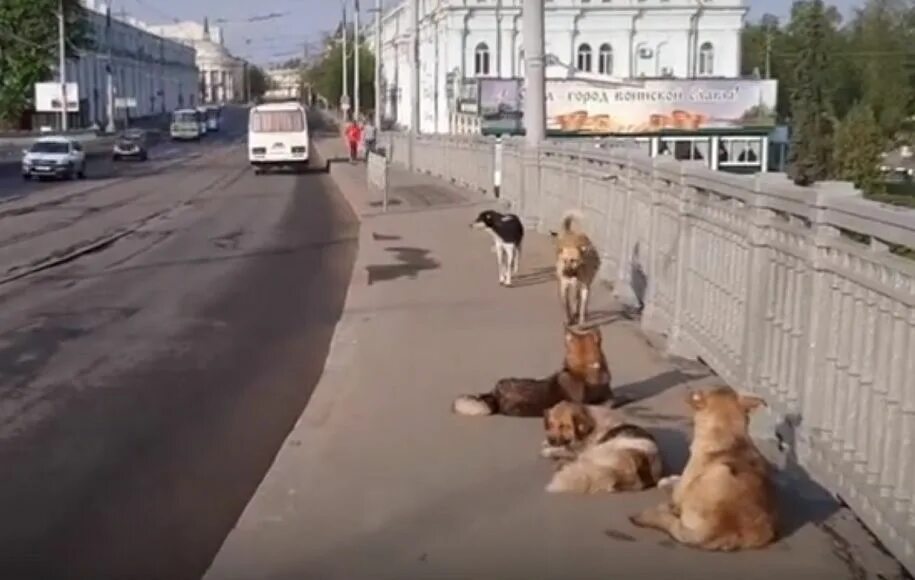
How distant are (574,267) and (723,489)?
23.6 feet

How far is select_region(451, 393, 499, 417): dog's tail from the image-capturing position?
33.1 feet

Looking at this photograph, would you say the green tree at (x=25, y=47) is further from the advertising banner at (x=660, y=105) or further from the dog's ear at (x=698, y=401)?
the dog's ear at (x=698, y=401)

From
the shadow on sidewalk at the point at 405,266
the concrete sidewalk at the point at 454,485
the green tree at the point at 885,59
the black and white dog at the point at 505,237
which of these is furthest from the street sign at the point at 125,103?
the concrete sidewalk at the point at 454,485

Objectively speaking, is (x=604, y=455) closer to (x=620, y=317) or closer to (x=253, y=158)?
(x=620, y=317)

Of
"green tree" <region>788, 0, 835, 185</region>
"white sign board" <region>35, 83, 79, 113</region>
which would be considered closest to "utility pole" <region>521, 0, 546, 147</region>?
"green tree" <region>788, 0, 835, 185</region>

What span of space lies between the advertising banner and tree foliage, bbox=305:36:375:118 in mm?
33902

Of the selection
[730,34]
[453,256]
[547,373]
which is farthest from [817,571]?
[730,34]

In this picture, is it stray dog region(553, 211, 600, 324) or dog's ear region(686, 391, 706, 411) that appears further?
stray dog region(553, 211, 600, 324)

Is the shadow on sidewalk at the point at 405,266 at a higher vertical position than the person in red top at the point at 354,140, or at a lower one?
higher

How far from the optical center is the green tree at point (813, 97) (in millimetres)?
66938

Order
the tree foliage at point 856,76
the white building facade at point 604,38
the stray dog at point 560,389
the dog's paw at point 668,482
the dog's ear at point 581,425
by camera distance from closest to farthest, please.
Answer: the dog's paw at point 668,482
the dog's ear at point 581,425
the stray dog at point 560,389
the tree foliage at point 856,76
the white building facade at point 604,38

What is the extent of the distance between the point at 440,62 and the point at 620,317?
100102 mm

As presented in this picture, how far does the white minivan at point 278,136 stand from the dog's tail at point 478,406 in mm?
51023

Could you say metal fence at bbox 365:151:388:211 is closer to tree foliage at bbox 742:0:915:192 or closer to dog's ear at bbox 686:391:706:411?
Result: dog's ear at bbox 686:391:706:411
